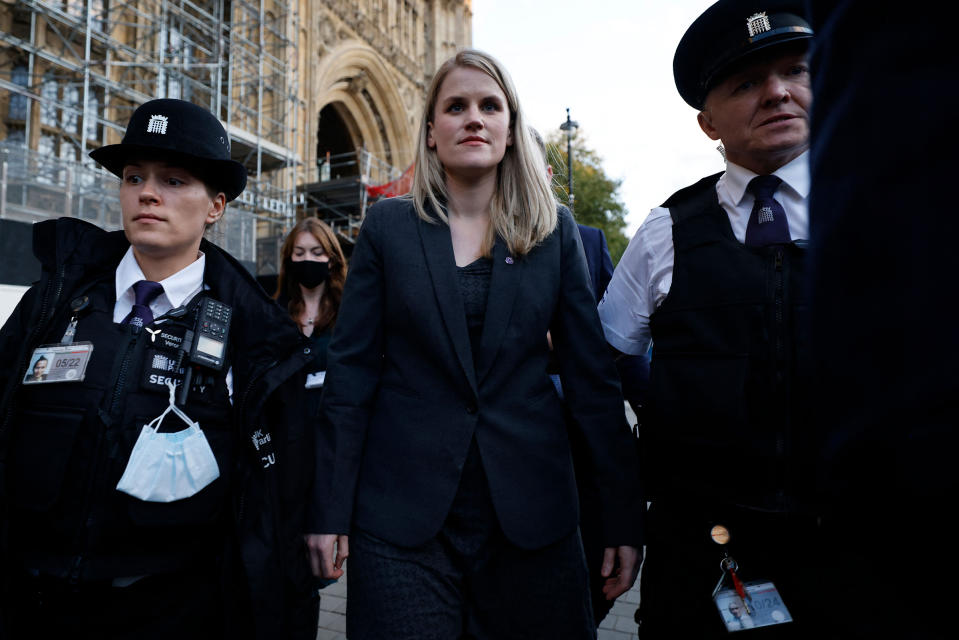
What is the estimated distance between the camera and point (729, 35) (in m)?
1.93

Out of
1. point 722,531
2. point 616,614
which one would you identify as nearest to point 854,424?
point 722,531

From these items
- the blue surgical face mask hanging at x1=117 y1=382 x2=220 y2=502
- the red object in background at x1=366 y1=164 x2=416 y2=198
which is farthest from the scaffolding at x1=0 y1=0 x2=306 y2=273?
the blue surgical face mask hanging at x1=117 y1=382 x2=220 y2=502

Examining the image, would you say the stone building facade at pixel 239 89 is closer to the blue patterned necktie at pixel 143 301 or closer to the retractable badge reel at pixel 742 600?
the blue patterned necktie at pixel 143 301

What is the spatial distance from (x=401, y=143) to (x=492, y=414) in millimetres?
26969

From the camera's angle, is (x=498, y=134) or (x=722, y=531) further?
(x=498, y=134)

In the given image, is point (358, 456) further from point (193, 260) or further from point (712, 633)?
point (712, 633)

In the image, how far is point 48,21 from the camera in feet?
42.3

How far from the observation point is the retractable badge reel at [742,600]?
5.45 ft

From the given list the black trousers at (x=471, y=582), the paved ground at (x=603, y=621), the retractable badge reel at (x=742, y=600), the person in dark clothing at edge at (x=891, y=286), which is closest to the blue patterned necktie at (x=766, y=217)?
the retractable badge reel at (x=742, y=600)

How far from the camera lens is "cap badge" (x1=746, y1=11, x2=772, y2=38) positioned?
6.05 ft

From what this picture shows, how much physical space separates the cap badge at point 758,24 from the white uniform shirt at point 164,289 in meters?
1.96

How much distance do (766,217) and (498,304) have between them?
0.83m

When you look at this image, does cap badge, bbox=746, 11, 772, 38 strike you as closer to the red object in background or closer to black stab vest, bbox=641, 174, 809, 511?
black stab vest, bbox=641, 174, 809, 511

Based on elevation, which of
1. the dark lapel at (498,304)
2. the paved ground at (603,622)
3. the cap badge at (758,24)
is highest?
the cap badge at (758,24)
